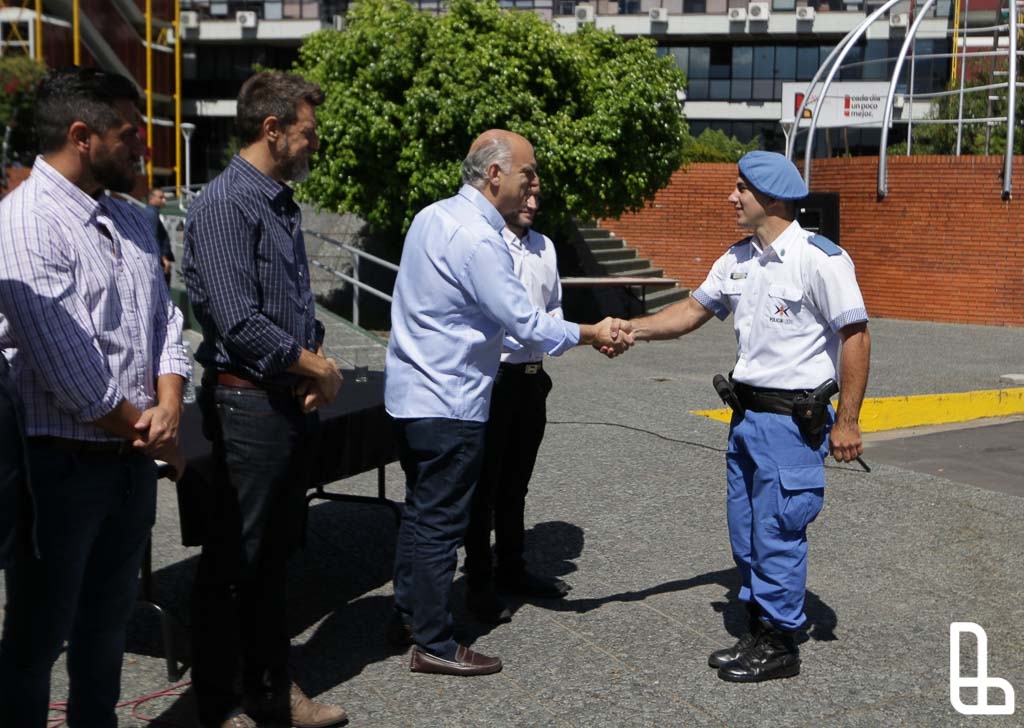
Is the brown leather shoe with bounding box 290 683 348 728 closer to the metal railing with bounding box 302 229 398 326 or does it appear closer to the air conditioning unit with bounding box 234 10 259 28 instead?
the metal railing with bounding box 302 229 398 326

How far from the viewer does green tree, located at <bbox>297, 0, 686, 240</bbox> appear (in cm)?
1694

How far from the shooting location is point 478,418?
440 centimetres

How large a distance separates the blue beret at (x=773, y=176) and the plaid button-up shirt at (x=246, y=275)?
1.77 meters

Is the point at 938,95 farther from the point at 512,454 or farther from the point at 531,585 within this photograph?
the point at 531,585

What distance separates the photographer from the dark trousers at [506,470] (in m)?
5.12

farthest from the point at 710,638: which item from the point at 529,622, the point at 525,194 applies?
the point at 525,194

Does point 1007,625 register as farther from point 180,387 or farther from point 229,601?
point 180,387

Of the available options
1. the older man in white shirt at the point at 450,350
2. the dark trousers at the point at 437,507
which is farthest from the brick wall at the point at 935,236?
the dark trousers at the point at 437,507

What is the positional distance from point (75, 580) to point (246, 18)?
46.7m

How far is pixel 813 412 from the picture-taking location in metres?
4.41

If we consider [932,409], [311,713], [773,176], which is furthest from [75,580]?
[932,409]

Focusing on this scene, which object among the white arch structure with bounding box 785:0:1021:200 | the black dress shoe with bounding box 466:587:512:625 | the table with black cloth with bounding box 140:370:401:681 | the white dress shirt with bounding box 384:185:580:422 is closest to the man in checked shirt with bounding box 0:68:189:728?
the table with black cloth with bounding box 140:370:401:681

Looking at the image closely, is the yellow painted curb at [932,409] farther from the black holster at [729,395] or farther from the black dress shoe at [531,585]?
the black holster at [729,395]

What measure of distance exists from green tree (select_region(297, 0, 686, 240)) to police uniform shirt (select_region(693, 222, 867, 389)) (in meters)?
12.2
